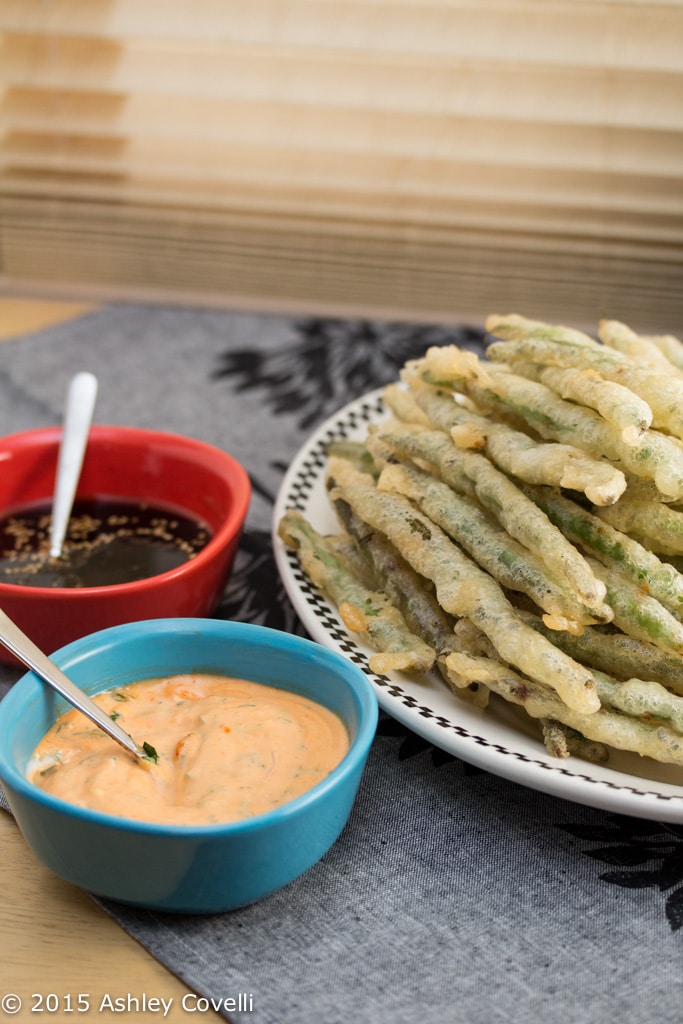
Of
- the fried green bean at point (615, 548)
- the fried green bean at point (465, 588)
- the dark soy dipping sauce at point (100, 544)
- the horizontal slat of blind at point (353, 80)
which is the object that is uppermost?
the horizontal slat of blind at point (353, 80)

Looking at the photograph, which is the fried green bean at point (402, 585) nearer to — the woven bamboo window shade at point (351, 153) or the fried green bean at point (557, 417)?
the fried green bean at point (557, 417)

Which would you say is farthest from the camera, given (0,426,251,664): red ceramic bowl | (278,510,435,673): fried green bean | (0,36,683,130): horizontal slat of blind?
(0,36,683,130): horizontal slat of blind

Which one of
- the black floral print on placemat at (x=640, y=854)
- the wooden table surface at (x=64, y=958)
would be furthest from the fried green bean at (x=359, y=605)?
the wooden table surface at (x=64, y=958)


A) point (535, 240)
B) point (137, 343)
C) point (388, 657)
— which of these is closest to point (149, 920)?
point (388, 657)

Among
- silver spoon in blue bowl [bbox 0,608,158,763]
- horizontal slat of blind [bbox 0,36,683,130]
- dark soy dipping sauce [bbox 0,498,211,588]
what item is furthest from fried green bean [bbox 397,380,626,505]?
horizontal slat of blind [bbox 0,36,683,130]

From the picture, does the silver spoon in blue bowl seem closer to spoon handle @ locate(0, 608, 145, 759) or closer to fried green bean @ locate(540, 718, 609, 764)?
spoon handle @ locate(0, 608, 145, 759)

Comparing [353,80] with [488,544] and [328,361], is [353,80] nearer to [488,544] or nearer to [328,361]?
[328,361]

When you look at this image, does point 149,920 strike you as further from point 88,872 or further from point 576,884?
point 576,884
